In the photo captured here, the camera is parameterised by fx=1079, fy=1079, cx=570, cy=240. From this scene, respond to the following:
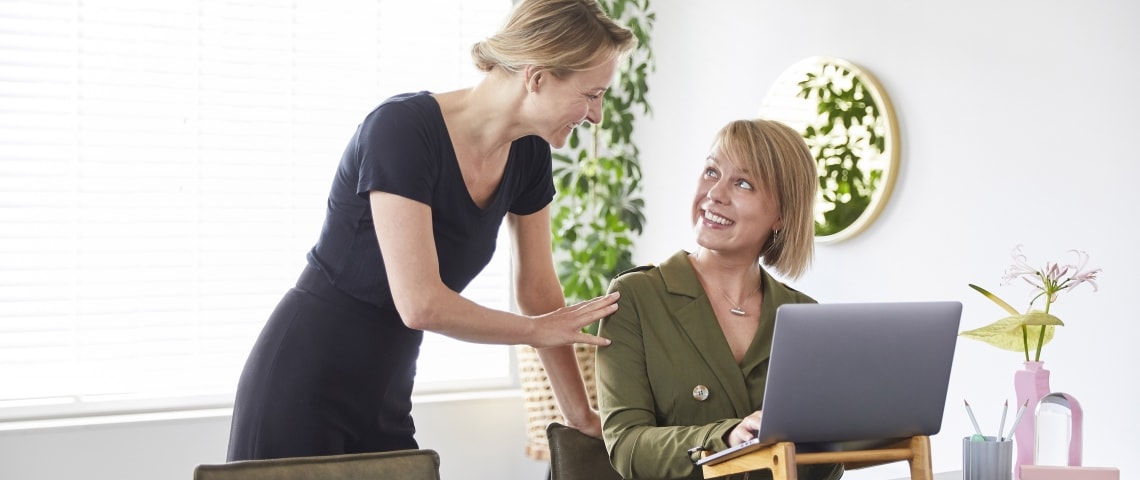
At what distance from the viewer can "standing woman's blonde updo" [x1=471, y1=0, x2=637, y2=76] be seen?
175 centimetres

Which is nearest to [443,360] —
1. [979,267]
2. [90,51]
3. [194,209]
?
[194,209]

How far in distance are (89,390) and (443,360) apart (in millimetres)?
1219

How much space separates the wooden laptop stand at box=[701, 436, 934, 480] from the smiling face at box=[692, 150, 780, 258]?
0.52 metres

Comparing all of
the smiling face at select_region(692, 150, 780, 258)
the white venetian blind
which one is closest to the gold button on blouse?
the smiling face at select_region(692, 150, 780, 258)

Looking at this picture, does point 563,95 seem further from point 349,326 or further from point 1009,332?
point 1009,332

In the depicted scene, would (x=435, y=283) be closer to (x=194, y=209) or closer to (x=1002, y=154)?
(x=1002, y=154)

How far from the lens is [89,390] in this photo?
136 inches

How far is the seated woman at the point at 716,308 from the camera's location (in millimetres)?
1827

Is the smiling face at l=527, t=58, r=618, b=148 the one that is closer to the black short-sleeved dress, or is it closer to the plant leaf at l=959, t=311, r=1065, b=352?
the black short-sleeved dress

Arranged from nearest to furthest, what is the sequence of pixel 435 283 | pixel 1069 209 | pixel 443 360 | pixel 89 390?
1. pixel 435 283
2. pixel 1069 209
3. pixel 89 390
4. pixel 443 360

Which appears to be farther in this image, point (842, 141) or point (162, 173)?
point (162, 173)

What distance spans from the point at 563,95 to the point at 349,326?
0.54 metres

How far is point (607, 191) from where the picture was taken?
4027 millimetres

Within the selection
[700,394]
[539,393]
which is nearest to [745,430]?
[700,394]
